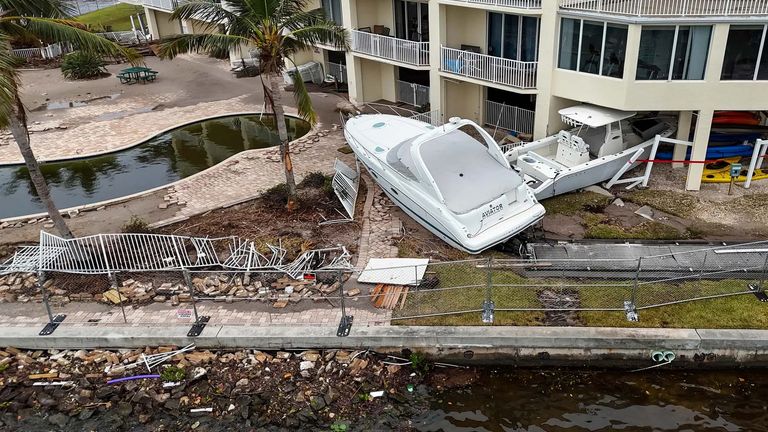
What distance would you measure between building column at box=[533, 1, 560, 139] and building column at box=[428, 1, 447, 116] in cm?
383

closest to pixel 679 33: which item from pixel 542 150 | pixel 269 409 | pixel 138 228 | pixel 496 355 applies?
pixel 542 150

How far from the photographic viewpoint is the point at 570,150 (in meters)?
17.3

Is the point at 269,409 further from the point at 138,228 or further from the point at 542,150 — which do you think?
the point at 542,150

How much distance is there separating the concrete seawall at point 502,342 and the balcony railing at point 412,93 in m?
13.9

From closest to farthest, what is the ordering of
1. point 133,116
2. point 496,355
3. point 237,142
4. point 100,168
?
1. point 496,355
2. point 100,168
3. point 237,142
4. point 133,116

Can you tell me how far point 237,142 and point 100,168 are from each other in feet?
16.5

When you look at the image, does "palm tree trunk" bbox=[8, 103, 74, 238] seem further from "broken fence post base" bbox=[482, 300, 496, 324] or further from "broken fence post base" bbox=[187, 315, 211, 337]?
"broken fence post base" bbox=[482, 300, 496, 324]

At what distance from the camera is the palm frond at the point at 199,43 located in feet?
47.8

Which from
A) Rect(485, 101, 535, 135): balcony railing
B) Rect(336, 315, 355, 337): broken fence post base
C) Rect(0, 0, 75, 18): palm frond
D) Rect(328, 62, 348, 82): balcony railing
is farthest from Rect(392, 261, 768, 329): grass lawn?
Rect(328, 62, 348, 82): balcony railing

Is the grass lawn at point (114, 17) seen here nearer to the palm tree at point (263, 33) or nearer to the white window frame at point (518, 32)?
the white window frame at point (518, 32)

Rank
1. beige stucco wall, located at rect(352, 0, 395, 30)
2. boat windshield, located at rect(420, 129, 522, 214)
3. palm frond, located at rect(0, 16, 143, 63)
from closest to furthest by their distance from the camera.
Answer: palm frond, located at rect(0, 16, 143, 63) → boat windshield, located at rect(420, 129, 522, 214) → beige stucco wall, located at rect(352, 0, 395, 30)

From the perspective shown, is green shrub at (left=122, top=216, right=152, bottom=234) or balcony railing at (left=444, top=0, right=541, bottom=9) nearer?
green shrub at (left=122, top=216, right=152, bottom=234)

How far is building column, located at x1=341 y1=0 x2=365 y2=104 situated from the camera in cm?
2362

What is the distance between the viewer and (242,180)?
63.3 feet
